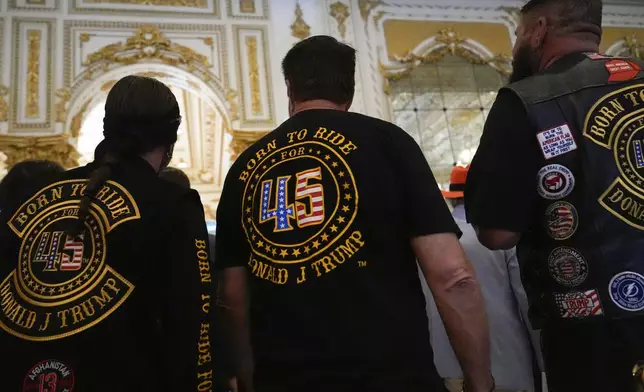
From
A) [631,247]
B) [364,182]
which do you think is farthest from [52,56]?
[631,247]

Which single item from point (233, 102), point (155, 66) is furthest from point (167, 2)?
point (233, 102)

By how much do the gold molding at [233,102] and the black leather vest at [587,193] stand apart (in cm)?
497

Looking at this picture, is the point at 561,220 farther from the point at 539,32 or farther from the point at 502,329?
the point at 502,329

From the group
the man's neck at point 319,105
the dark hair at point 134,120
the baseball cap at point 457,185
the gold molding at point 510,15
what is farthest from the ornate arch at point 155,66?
the man's neck at point 319,105

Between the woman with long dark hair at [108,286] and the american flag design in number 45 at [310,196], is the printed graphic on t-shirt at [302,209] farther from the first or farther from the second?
the woman with long dark hair at [108,286]

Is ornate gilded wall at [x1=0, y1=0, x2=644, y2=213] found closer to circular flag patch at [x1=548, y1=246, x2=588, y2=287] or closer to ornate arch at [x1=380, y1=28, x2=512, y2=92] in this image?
ornate arch at [x1=380, y1=28, x2=512, y2=92]

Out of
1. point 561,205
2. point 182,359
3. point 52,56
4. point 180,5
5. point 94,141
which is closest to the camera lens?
point 182,359

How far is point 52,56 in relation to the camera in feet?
19.4

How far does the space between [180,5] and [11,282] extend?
5.94 meters

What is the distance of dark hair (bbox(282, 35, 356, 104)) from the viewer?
4.39ft

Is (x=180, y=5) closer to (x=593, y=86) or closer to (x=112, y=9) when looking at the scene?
(x=112, y=9)

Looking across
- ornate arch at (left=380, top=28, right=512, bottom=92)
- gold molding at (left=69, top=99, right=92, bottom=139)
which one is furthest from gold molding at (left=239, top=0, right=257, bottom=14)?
gold molding at (left=69, top=99, right=92, bottom=139)

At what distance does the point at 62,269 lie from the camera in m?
1.21

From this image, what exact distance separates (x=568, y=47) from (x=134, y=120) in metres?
1.23
